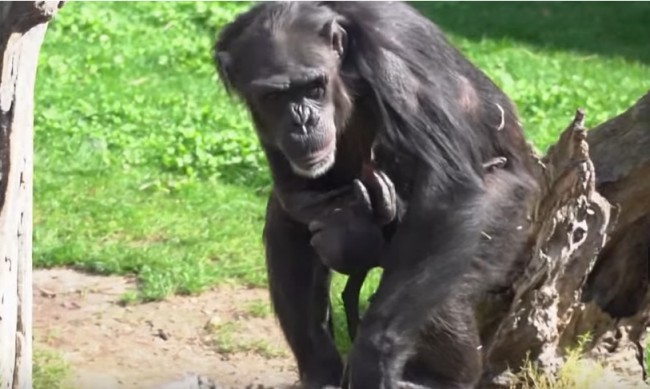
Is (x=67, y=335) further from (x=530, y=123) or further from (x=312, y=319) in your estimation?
(x=530, y=123)

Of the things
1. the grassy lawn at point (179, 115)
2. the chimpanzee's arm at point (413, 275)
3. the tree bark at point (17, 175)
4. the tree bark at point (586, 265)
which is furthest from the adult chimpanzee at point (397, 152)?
the grassy lawn at point (179, 115)

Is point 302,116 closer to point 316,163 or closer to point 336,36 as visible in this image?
point 316,163

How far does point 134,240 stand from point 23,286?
2.85 m

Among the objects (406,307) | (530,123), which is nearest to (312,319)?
(406,307)

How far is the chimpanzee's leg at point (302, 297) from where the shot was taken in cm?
535

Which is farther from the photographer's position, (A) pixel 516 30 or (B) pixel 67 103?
(A) pixel 516 30

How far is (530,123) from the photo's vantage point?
9828 millimetres

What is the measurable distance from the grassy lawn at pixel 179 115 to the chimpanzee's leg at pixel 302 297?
1.79 m

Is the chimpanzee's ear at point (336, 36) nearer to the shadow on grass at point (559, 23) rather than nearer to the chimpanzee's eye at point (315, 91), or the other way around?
the chimpanzee's eye at point (315, 91)

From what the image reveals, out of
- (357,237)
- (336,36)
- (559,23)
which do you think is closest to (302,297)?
(357,237)

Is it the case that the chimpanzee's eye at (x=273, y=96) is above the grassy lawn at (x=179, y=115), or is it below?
above

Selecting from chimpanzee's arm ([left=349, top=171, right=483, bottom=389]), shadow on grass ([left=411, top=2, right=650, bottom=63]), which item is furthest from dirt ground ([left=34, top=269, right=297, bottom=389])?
shadow on grass ([left=411, top=2, right=650, bottom=63])

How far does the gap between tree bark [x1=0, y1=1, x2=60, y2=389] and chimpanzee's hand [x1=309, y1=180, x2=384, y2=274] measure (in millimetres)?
1071

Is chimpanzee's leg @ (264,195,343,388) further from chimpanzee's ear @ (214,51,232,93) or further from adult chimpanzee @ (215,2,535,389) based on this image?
chimpanzee's ear @ (214,51,232,93)
